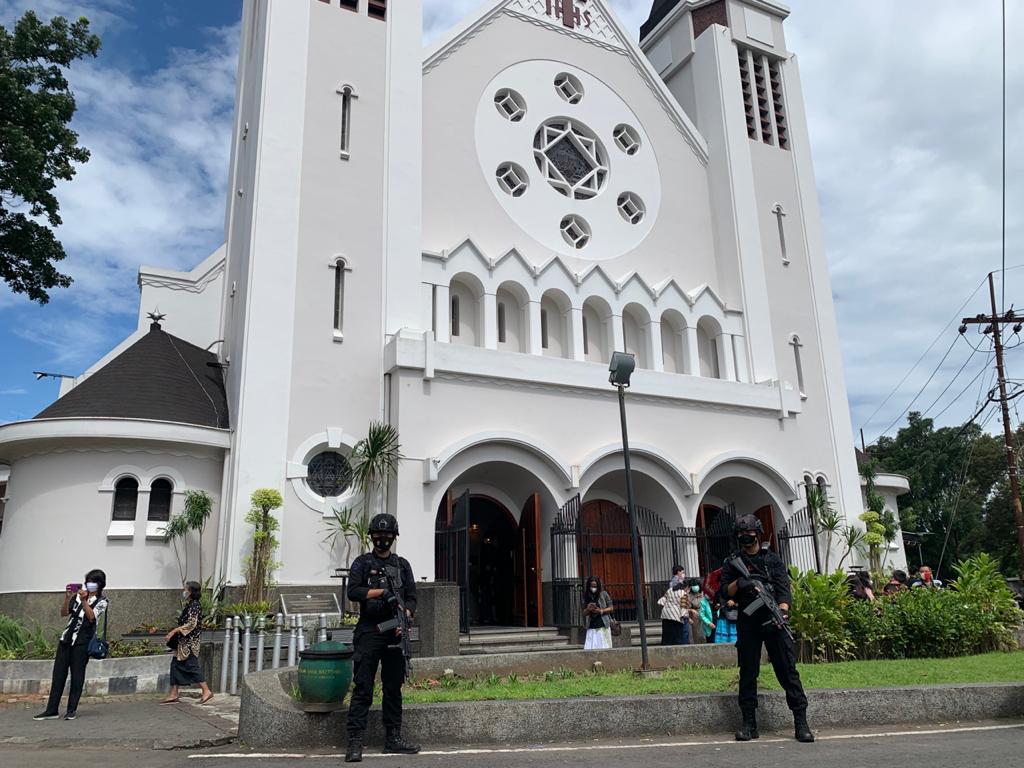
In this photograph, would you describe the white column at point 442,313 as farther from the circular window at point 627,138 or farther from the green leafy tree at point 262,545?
the circular window at point 627,138

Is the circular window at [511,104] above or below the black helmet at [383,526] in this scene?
above

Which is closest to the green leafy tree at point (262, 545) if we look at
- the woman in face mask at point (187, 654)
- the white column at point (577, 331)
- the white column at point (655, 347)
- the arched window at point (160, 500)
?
the arched window at point (160, 500)

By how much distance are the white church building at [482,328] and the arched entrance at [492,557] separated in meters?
0.07

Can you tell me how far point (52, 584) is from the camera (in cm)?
1548

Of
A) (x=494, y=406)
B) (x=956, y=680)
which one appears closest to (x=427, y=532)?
(x=494, y=406)

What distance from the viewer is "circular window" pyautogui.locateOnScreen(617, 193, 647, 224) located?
928 inches

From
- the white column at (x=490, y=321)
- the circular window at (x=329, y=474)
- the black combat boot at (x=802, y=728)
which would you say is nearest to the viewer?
the black combat boot at (x=802, y=728)

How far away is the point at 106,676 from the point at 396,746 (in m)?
6.75

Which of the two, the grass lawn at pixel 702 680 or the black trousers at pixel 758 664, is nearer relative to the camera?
the black trousers at pixel 758 664

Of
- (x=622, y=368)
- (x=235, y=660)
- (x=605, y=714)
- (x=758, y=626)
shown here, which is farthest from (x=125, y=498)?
(x=758, y=626)

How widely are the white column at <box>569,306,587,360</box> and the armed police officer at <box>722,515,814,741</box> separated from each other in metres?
13.3

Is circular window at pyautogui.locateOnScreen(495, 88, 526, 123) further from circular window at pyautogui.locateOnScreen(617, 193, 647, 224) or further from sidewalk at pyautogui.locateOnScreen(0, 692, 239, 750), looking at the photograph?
sidewalk at pyautogui.locateOnScreen(0, 692, 239, 750)

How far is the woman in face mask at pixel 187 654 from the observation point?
1094 cm

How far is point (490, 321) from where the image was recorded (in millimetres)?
19781
